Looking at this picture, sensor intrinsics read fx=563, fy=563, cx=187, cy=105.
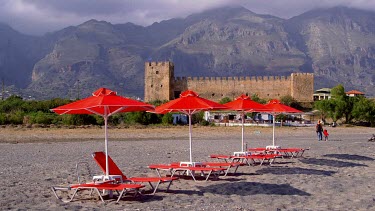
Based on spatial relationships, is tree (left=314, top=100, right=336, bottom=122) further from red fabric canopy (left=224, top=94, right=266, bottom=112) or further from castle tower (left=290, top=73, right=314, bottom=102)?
red fabric canopy (left=224, top=94, right=266, bottom=112)

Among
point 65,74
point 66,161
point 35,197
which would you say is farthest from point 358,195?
point 65,74

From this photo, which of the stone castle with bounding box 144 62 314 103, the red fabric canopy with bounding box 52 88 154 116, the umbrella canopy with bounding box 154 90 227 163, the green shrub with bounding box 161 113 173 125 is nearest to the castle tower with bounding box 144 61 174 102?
the stone castle with bounding box 144 62 314 103

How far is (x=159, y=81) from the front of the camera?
73500 mm

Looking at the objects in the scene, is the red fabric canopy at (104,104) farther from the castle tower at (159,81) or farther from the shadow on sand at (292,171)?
the castle tower at (159,81)

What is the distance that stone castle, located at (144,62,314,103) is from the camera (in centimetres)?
7088

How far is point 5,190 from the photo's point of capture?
9820 millimetres

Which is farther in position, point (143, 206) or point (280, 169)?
point (280, 169)

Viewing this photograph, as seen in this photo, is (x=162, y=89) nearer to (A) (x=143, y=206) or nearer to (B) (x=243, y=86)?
(B) (x=243, y=86)

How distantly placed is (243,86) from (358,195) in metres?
63.0

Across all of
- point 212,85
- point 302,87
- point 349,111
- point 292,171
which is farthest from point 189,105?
point 212,85

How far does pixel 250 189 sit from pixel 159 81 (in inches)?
2510

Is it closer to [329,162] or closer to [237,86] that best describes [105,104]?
[329,162]

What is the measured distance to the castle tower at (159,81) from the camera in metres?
72.9

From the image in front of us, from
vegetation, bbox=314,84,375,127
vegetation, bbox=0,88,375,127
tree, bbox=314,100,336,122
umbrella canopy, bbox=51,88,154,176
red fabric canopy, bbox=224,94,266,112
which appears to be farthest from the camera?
tree, bbox=314,100,336,122
